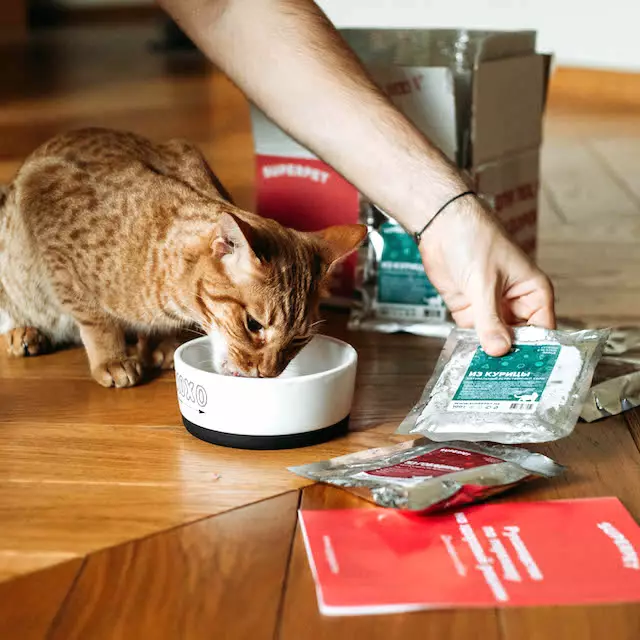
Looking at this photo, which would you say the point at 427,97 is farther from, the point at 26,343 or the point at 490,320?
the point at 26,343

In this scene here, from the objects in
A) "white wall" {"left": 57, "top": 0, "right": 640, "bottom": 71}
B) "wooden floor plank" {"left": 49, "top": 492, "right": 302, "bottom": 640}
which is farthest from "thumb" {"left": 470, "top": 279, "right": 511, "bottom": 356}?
"white wall" {"left": 57, "top": 0, "right": 640, "bottom": 71}

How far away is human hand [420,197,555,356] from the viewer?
1415mm

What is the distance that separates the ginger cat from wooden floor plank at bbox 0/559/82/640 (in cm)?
46

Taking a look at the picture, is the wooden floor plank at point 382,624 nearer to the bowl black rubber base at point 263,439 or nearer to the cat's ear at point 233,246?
the bowl black rubber base at point 263,439

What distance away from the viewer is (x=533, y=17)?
14.5ft

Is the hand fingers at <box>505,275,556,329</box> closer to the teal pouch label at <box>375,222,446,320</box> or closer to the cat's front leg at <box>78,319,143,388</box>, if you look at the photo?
the teal pouch label at <box>375,222,446,320</box>

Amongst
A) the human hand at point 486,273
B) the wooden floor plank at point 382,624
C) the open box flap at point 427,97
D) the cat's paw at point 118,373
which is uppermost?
→ the open box flap at point 427,97

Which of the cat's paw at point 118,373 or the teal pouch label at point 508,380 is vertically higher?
the teal pouch label at point 508,380

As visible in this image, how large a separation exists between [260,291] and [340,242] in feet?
0.56

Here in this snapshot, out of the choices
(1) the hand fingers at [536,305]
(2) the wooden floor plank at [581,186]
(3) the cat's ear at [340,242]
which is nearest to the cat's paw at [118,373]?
(3) the cat's ear at [340,242]

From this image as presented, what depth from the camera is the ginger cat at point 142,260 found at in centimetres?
144

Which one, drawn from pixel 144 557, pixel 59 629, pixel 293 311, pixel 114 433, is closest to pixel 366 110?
pixel 293 311

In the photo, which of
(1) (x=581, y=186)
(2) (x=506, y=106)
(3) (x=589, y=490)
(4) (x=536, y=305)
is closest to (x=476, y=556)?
(3) (x=589, y=490)

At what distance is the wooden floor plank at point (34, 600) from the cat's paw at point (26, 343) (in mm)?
776
